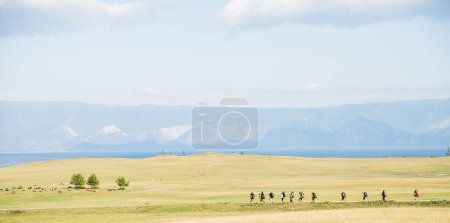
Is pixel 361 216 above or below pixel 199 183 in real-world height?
below

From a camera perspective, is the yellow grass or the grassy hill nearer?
the yellow grass

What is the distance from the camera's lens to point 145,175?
433ft

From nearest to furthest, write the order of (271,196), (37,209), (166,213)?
(166,213), (37,209), (271,196)

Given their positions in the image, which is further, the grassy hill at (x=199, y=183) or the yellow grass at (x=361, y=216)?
the grassy hill at (x=199, y=183)

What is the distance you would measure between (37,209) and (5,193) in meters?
24.1

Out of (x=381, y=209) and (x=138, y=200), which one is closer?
(x=381, y=209)

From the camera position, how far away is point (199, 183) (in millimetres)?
104312

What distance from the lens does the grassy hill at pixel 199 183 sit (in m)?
69.4

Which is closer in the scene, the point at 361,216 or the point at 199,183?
the point at 361,216

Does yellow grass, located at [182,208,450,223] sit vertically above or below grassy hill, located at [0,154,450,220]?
below

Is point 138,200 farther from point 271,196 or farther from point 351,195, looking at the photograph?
point 351,195

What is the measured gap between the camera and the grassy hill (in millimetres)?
69438

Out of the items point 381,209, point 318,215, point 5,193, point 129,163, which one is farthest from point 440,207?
point 129,163

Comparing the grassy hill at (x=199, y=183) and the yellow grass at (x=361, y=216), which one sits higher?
the grassy hill at (x=199, y=183)
